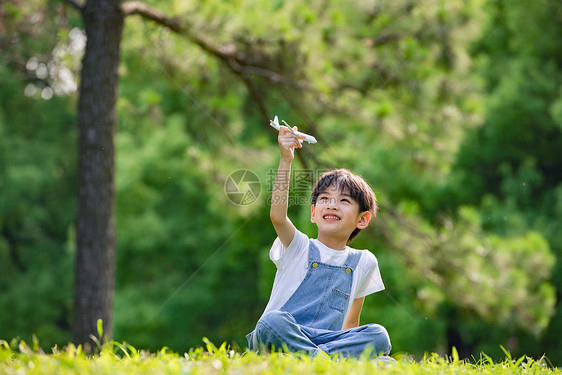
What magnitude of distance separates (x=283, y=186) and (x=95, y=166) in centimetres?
200

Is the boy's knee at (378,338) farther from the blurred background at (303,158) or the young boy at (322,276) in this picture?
the blurred background at (303,158)

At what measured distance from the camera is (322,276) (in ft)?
8.52

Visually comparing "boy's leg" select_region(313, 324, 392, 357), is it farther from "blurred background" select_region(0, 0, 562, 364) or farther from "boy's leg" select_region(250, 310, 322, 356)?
"blurred background" select_region(0, 0, 562, 364)

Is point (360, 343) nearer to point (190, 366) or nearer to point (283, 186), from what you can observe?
point (283, 186)

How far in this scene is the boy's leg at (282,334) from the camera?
91.0 inches

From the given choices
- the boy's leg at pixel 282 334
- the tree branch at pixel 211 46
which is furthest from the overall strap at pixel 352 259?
the tree branch at pixel 211 46

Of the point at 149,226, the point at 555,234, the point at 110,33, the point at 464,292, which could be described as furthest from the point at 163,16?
the point at 149,226

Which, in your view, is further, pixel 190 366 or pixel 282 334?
pixel 282 334

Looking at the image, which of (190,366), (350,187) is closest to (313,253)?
(350,187)

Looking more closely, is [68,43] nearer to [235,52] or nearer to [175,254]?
[235,52]

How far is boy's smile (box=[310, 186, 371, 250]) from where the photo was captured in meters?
2.66

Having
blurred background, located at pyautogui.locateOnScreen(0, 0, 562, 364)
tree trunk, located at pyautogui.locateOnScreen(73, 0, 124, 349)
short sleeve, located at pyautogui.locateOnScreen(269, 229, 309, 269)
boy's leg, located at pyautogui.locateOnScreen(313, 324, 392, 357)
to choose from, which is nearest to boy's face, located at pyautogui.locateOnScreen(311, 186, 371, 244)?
short sleeve, located at pyautogui.locateOnScreen(269, 229, 309, 269)

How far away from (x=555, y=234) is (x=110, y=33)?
643cm

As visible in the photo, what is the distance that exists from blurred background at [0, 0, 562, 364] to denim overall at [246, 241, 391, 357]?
7.10 feet
